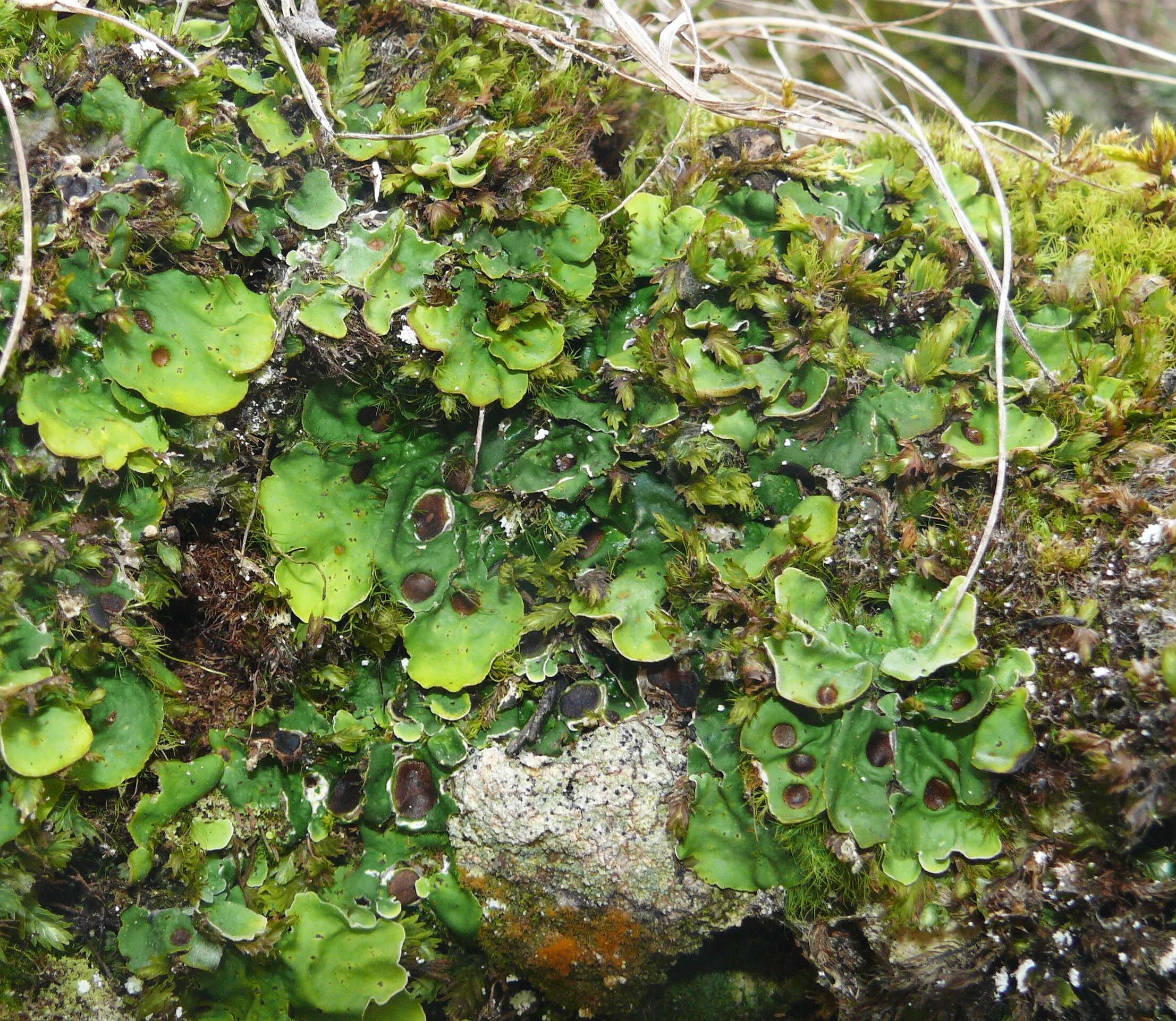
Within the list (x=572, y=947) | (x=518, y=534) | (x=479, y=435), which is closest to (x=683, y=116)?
A: (x=479, y=435)

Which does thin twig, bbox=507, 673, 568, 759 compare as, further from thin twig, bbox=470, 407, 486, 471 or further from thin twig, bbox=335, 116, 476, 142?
thin twig, bbox=335, 116, 476, 142

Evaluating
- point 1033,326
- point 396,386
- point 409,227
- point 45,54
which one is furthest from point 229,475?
point 1033,326

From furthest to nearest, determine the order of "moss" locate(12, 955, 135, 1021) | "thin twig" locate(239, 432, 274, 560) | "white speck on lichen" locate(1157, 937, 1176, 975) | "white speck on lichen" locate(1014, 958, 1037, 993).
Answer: "thin twig" locate(239, 432, 274, 560) < "moss" locate(12, 955, 135, 1021) < "white speck on lichen" locate(1014, 958, 1037, 993) < "white speck on lichen" locate(1157, 937, 1176, 975)

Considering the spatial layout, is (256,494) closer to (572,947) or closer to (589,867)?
(589,867)

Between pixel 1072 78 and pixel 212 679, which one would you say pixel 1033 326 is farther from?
pixel 1072 78

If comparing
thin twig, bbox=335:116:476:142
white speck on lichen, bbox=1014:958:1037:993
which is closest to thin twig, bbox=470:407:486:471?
thin twig, bbox=335:116:476:142

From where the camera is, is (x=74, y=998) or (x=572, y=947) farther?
(x=572, y=947)
